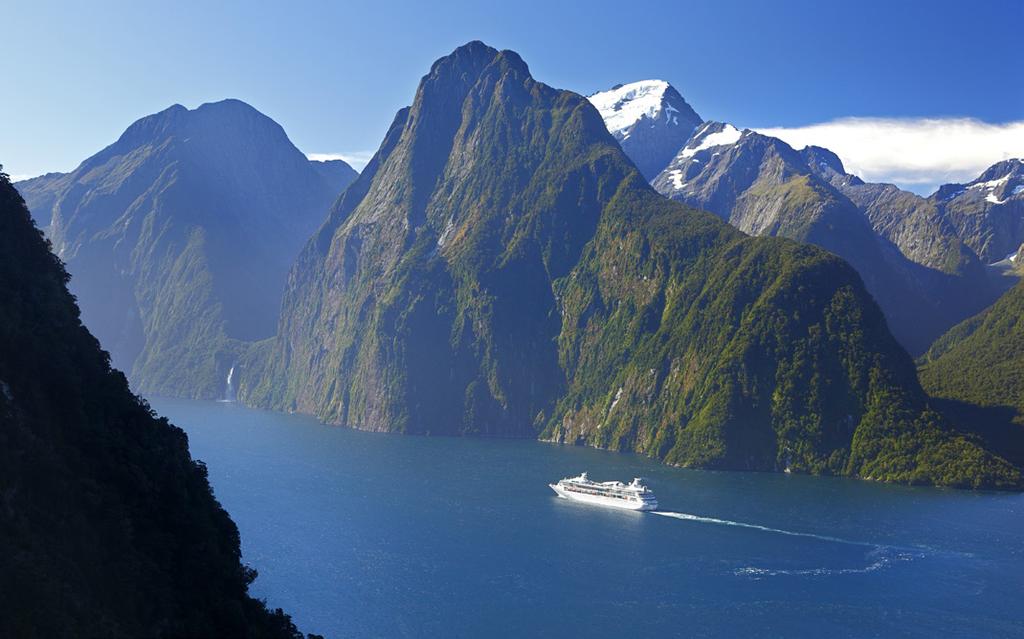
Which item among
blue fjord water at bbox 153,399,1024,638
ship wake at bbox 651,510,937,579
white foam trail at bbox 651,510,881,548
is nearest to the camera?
blue fjord water at bbox 153,399,1024,638

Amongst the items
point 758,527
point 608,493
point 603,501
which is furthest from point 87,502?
point 608,493

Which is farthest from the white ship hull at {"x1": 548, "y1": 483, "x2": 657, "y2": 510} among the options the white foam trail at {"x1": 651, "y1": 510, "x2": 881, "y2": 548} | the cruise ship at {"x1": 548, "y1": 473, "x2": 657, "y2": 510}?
the white foam trail at {"x1": 651, "y1": 510, "x2": 881, "y2": 548}

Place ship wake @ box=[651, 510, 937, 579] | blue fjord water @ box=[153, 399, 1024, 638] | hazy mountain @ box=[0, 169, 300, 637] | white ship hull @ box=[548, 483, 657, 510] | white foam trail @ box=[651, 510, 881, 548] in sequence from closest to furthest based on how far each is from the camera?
hazy mountain @ box=[0, 169, 300, 637] → blue fjord water @ box=[153, 399, 1024, 638] → ship wake @ box=[651, 510, 937, 579] → white foam trail @ box=[651, 510, 881, 548] → white ship hull @ box=[548, 483, 657, 510]

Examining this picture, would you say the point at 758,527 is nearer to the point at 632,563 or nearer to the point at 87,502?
the point at 632,563

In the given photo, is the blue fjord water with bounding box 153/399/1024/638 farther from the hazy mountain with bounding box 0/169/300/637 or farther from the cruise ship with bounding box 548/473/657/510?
the hazy mountain with bounding box 0/169/300/637

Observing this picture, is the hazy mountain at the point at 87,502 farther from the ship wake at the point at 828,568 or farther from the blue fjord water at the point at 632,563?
the ship wake at the point at 828,568

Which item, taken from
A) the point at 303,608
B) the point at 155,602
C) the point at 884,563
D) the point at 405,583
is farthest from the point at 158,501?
the point at 884,563

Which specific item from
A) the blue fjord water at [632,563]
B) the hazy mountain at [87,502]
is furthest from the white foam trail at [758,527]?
the hazy mountain at [87,502]
